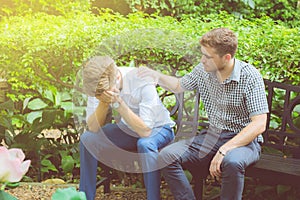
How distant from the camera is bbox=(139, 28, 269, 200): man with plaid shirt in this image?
2617 mm

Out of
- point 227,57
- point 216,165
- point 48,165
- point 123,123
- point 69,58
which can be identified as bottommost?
point 48,165

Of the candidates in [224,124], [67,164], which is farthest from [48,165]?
[224,124]

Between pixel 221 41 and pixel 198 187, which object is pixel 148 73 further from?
pixel 198 187

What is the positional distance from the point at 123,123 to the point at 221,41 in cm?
70

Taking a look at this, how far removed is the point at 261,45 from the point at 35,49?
1.64m

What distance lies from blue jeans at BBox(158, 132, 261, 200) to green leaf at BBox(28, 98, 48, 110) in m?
1.51

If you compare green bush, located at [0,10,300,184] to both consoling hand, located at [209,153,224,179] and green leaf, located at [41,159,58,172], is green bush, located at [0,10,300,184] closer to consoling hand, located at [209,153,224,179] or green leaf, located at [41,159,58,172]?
green leaf, located at [41,159,58,172]

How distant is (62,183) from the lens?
12.3 ft

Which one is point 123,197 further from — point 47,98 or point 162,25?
point 162,25

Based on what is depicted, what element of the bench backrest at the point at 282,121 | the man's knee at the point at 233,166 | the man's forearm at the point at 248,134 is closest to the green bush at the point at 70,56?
the bench backrest at the point at 282,121

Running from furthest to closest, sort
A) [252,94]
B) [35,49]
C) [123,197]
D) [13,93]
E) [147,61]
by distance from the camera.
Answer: [13,93] → [35,49] → [123,197] → [147,61] → [252,94]

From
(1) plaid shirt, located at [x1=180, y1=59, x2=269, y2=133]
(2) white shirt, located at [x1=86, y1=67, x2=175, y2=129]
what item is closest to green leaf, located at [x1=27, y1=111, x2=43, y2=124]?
(2) white shirt, located at [x1=86, y1=67, x2=175, y2=129]

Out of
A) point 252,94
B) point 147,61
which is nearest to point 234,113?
point 252,94

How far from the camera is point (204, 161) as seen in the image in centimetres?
283
